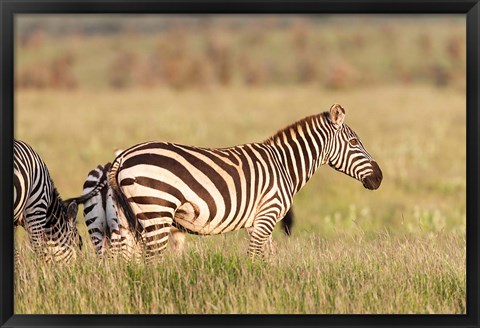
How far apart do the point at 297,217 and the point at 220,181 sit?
10.5 metres

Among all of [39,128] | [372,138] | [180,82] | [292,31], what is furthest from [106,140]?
[292,31]

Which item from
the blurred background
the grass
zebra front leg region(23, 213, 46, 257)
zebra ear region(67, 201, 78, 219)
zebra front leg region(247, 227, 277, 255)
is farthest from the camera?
the blurred background

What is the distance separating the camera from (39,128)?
82.6 ft

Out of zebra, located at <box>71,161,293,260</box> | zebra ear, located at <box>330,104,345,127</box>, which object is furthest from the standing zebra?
zebra, located at <box>71,161,293,260</box>

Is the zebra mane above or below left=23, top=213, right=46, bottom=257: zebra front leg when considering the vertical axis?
above

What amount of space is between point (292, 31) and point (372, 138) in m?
35.4

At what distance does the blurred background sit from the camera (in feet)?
65.8

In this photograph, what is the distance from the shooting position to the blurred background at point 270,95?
20062 mm

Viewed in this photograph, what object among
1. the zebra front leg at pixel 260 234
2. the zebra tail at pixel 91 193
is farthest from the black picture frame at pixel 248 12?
the zebra tail at pixel 91 193

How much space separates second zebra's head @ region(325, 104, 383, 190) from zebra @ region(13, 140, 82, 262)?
3.04 m

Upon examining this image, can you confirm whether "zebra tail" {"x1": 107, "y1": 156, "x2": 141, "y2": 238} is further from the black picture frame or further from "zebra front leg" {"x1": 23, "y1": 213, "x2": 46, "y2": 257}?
"zebra front leg" {"x1": 23, "y1": 213, "x2": 46, "y2": 257}

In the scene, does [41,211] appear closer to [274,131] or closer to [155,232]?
[155,232]

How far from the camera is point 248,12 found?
23.7 ft

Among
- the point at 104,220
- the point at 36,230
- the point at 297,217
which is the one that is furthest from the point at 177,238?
the point at 297,217
